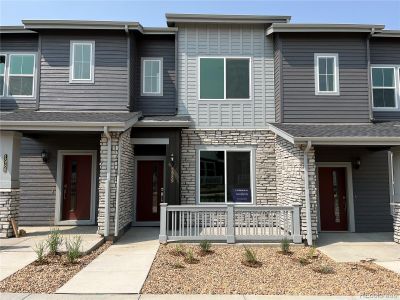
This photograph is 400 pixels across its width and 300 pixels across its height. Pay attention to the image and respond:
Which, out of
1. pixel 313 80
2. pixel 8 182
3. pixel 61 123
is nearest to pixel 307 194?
pixel 313 80

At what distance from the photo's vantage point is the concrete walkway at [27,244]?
6.25 m

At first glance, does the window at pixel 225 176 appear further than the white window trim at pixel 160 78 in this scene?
No

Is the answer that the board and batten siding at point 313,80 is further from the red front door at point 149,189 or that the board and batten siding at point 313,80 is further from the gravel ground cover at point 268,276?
the gravel ground cover at point 268,276

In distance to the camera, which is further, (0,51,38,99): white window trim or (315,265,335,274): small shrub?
(0,51,38,99): white window trim

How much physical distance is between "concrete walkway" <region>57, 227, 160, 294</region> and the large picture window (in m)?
5.52

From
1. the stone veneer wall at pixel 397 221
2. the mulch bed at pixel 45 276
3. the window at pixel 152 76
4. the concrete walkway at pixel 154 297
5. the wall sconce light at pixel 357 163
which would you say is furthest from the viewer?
the window at pixel 152 76

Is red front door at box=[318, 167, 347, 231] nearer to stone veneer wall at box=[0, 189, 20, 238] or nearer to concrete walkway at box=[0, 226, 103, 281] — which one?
concrete walkway at box=[0, 226, 103, 281]

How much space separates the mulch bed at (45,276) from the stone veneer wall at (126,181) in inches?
88.0

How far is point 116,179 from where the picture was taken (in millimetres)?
8688

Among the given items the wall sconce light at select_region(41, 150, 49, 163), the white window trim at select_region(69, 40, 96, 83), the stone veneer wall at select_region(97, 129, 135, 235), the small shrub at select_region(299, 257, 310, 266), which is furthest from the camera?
the white window trim at select_region(69, 40, 96, 83)

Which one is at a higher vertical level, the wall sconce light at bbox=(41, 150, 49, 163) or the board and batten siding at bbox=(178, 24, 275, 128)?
the board and batten siding at bbox=(178, 24, 275, 128)

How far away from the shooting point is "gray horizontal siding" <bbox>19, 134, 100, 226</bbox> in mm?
10367

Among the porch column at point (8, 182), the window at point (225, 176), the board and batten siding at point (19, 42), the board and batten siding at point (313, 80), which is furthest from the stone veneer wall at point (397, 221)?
the board and batten siding at point (19, 42)

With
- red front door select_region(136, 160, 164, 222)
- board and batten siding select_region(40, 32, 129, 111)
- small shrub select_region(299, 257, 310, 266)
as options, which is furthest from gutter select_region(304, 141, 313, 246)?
board and batten siding select_region(40, 32, 129, 111)
